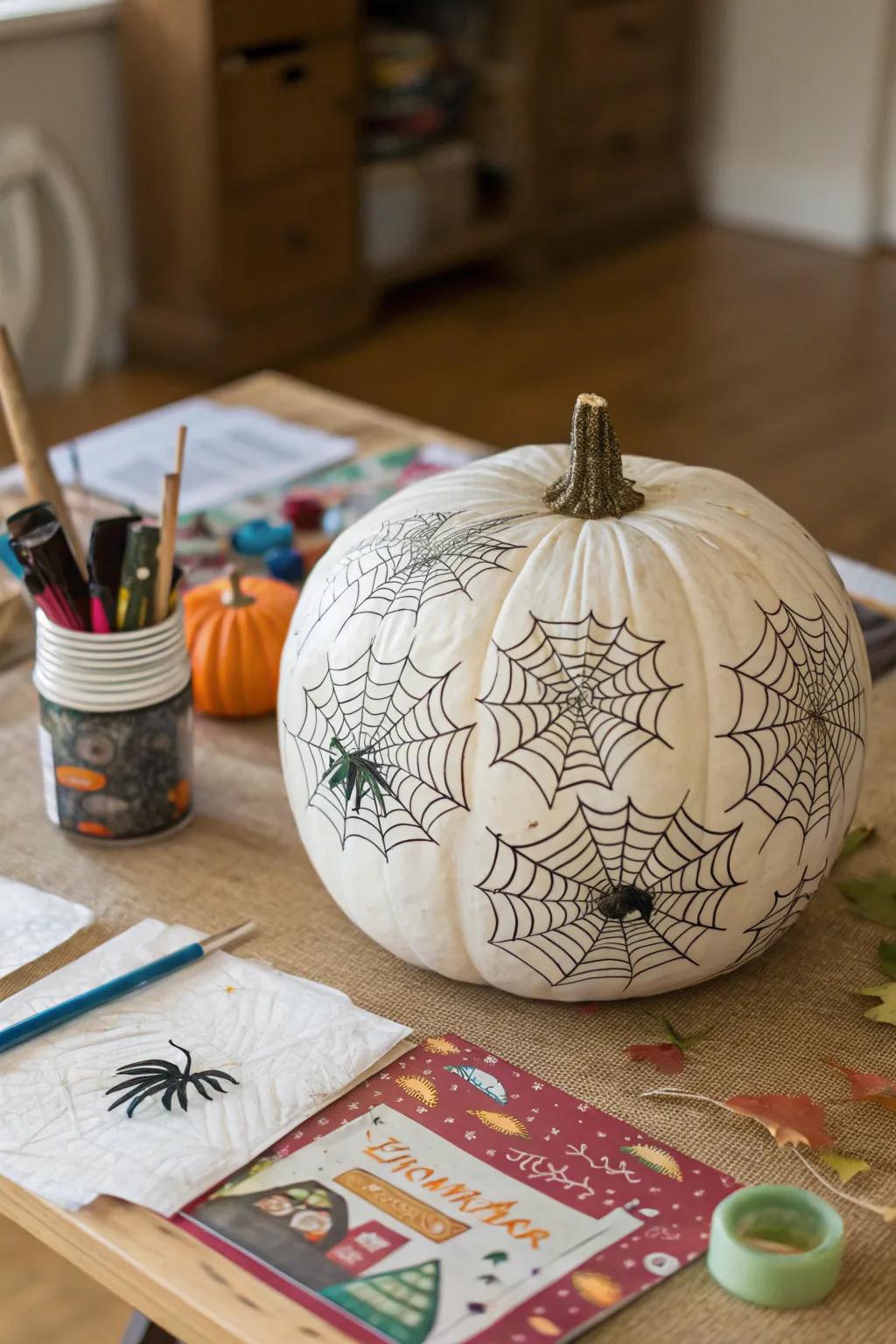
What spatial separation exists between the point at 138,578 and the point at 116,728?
10cm

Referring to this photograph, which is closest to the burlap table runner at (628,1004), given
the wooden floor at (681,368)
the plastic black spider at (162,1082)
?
the plastic black spider at (162,1082)

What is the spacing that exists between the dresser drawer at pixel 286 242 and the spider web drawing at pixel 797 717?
2.67 m

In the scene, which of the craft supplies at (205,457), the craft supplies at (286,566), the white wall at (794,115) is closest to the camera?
the craft supplies at (286,566)

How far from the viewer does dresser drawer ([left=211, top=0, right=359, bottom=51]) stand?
311cm

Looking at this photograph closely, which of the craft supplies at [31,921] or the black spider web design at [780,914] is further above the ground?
the black spider web design at [780,914]

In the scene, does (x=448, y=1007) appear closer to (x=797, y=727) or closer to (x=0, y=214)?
(x=797, y=727)

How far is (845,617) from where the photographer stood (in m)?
0.90

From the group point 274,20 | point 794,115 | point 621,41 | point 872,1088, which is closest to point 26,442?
point 872,1088

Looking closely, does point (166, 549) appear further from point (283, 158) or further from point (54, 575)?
point (283, 158)

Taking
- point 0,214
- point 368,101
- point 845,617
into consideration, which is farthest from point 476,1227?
point 368,101

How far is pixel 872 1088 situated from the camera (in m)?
0.83

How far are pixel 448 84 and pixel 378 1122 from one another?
Result: 11.4ft

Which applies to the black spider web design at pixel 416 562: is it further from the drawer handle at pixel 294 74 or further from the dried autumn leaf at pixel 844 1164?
the drawer handle at pixel 294 74

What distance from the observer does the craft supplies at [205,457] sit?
1.56 m
